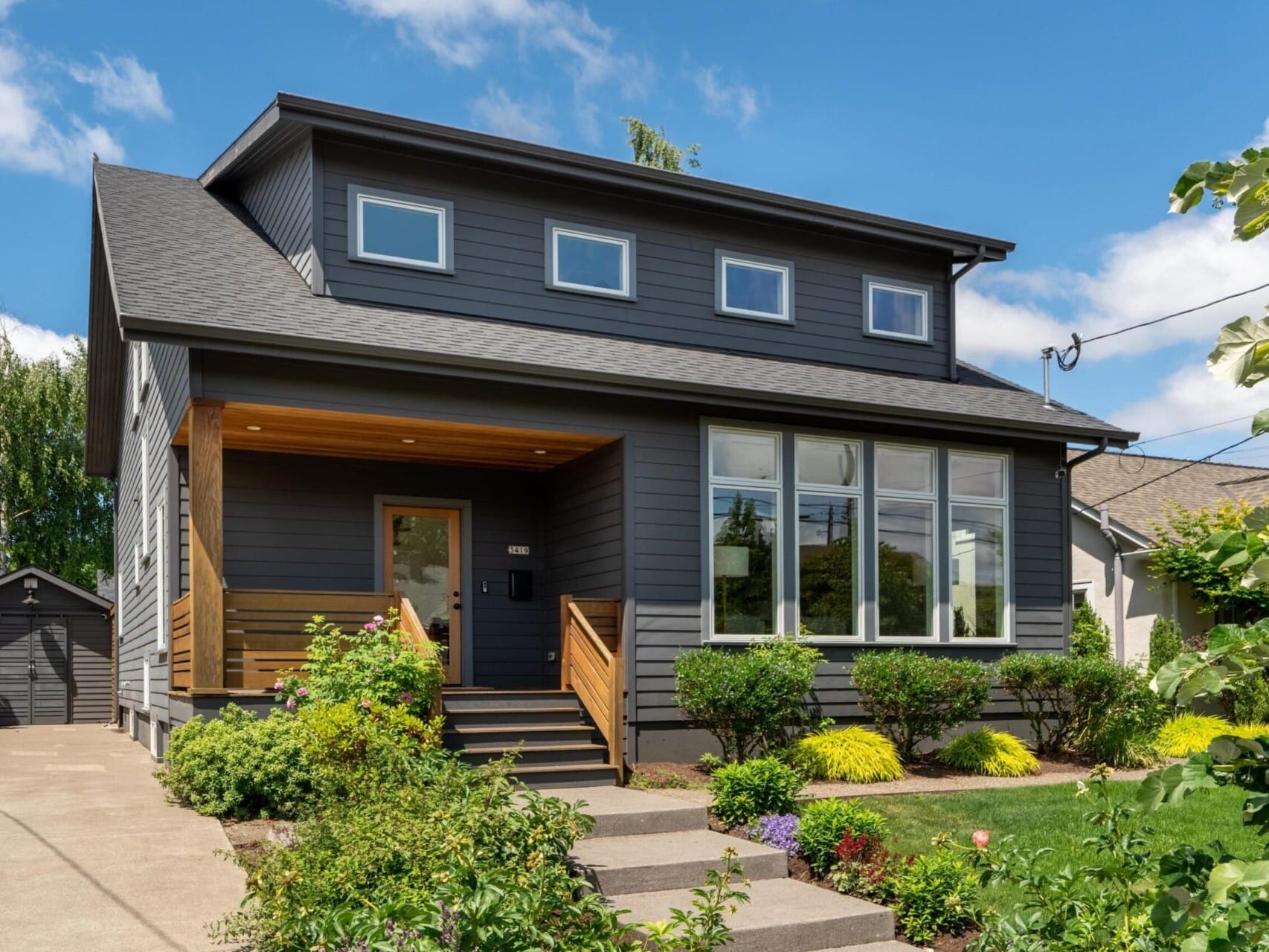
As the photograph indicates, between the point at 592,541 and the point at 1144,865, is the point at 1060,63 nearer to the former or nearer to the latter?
the point at 592,541

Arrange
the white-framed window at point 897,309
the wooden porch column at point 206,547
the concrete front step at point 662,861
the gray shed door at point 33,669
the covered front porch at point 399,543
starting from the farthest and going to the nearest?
the gray shed door at point 33,669 < the white-framed window at point 897,309 < the covered front porch at point 399,543 < the wooden porch column at point 206,547 < the concrete front step at point 662,861

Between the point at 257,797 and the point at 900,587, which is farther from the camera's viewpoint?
the point at 900,587

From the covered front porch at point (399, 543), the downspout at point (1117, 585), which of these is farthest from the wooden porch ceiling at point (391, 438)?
the downspout at point (1117, 585)

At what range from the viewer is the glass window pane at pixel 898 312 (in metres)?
13.5

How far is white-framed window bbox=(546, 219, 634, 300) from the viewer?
38.6 ft

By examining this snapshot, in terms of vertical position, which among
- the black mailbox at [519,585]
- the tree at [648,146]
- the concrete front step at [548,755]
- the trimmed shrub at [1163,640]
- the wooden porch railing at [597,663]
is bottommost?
the concrete front step at [548,755]

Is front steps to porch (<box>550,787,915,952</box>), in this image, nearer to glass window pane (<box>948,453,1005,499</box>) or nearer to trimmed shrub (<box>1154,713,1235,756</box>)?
glass window pane (<box>948,453,1005,499</box>)

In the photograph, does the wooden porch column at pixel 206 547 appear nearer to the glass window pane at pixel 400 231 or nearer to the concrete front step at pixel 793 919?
the glass window pane at pixel 400 231

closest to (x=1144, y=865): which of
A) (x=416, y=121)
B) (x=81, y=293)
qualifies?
(x=416, y=121)

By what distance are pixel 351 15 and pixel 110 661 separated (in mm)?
13239

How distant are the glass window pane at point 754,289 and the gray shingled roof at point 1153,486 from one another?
873 centimetres

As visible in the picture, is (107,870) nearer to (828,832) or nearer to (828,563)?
(828,832)

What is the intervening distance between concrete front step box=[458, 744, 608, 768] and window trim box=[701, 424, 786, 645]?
1.66 meters

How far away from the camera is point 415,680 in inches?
339
